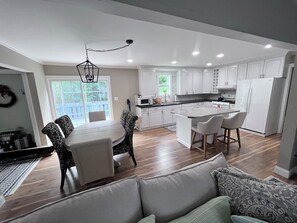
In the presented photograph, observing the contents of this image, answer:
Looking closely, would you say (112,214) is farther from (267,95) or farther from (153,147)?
(267,95)

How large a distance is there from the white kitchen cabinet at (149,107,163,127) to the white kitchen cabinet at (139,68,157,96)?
69cm

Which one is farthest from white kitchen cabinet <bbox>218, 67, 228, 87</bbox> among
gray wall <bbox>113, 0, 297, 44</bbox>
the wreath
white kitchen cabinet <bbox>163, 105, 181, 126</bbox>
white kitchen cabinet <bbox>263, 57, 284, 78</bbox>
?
the wreath

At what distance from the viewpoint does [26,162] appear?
284 centimetres

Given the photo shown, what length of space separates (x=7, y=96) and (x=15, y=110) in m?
0.41

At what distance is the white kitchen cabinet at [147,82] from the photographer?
15.6 feet

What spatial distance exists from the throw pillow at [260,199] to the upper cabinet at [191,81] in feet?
15.9

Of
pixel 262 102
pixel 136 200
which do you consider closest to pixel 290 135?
pixel 262 102

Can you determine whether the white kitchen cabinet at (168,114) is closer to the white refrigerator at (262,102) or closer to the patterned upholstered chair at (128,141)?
the white refrigerator at (262,102)

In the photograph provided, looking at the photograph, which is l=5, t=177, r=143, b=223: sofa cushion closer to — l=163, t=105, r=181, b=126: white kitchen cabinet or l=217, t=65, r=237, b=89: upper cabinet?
l=163, t=105, r=181, b=126: white kitchen cabinet

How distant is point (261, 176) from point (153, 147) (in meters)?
2.11

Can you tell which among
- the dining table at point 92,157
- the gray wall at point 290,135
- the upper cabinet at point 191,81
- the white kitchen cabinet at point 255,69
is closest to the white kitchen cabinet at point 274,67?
the white kitchen cabinet at point 255,69

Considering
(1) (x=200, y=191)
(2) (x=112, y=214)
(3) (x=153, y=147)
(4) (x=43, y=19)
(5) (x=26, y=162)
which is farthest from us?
(3) (x=153, y=147)

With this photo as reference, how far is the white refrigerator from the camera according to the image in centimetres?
352

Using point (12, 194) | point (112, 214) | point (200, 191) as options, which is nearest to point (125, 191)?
point (112, 214)
